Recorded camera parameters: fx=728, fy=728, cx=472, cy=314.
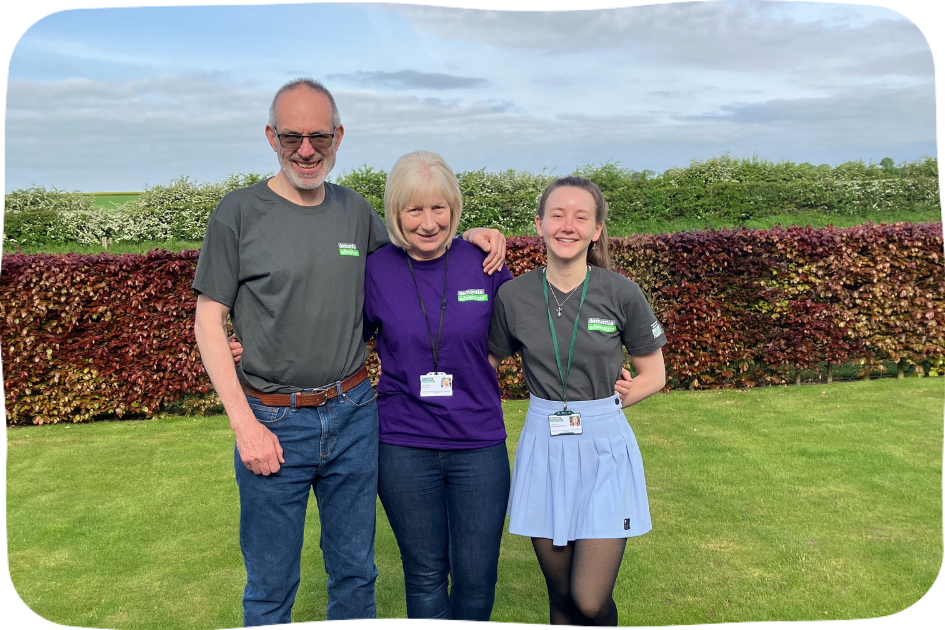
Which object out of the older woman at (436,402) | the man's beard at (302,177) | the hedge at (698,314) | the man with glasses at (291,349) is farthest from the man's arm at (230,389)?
the hedge at (698,314)

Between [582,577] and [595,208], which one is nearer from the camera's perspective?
[582,577]

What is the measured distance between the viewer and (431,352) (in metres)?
3.12

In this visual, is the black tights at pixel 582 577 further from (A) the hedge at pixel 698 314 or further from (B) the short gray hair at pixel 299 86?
(A) the hedge at pixel 698 314

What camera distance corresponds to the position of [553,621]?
3.12 meters

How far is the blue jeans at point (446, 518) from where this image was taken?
3.13m

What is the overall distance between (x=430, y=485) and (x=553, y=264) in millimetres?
1092

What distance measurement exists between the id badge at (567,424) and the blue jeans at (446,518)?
0.30 metres

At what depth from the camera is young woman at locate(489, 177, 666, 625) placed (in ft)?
9.88

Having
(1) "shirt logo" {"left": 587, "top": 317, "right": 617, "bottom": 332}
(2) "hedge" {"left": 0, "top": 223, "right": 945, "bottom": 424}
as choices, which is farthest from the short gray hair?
(2) "hedge" {"left": 0, "top": 223, "right": 945, "bottom": 424}

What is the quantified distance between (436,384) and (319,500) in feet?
2.54

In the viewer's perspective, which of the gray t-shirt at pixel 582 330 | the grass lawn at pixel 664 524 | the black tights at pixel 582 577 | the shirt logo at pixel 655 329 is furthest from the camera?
the grass lawn at pixel 664 524

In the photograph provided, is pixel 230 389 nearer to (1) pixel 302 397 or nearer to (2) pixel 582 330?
(1) pixel 302 397

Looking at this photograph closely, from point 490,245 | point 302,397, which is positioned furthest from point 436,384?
point 490,245

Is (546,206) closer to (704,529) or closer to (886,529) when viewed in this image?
(704,529)
